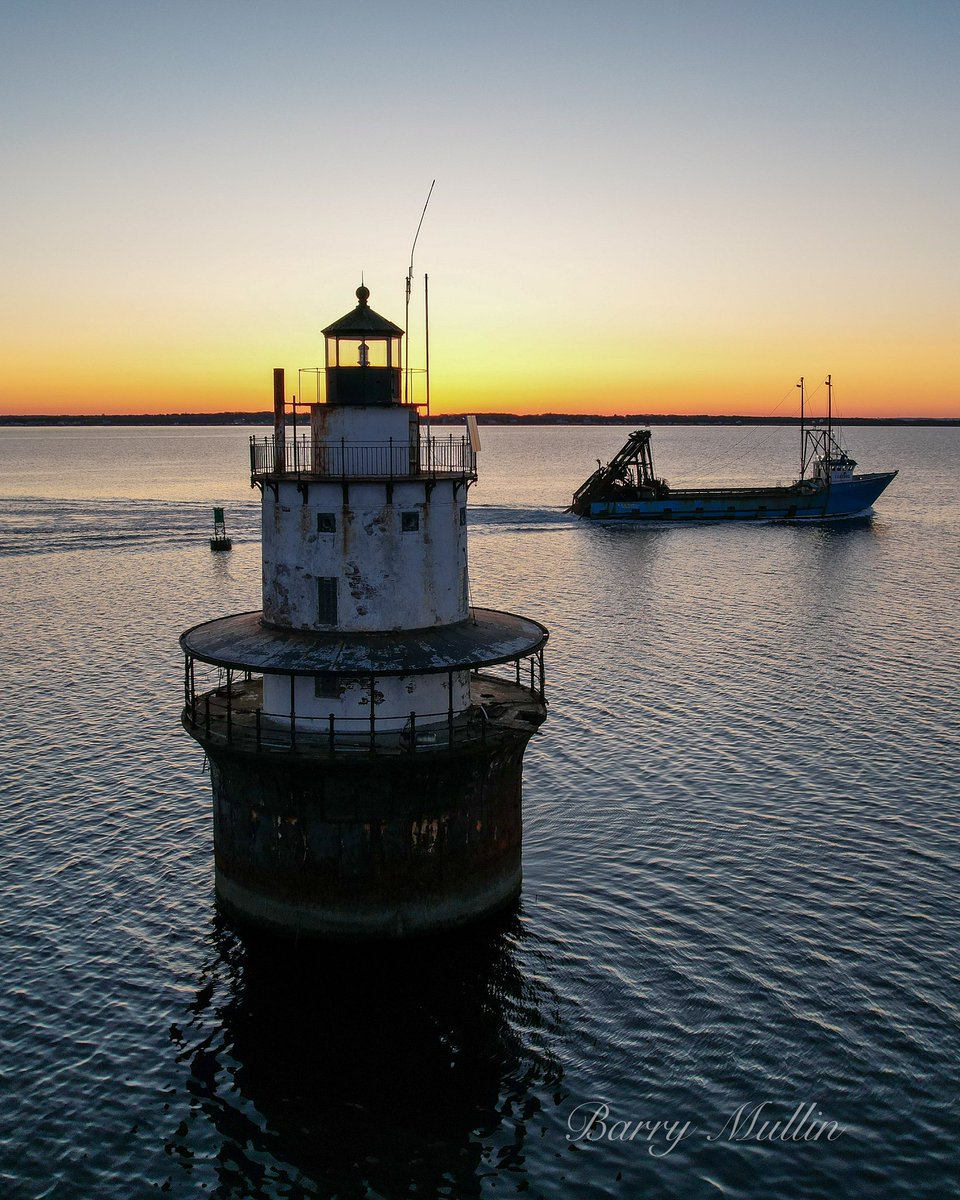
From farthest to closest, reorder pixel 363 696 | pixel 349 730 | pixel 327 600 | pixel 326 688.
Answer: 1. pixel 327 600
2. pixel 326 688
3. pixel 363 696
4. pixel 349 730

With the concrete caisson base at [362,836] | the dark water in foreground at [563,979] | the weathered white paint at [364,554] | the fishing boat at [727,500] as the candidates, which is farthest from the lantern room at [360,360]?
the fishing boat at [727,500]

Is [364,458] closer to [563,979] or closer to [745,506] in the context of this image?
[563,979]

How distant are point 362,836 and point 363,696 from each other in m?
2.97

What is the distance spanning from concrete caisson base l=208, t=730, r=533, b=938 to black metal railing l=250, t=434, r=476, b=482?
245 inches

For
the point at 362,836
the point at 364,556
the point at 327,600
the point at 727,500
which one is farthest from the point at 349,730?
the point at 727,500

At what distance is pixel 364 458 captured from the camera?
75.6 ft

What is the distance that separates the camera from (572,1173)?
17109 millimetres

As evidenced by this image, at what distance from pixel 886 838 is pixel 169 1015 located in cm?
1934

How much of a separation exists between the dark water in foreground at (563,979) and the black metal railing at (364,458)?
1037 cm

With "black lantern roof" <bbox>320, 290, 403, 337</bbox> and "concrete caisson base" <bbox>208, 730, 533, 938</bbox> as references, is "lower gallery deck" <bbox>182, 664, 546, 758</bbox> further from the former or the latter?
"black lantern roof" <bbox>320, 290, 403, 337</bbox>

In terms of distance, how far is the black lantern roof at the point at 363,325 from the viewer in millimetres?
23047

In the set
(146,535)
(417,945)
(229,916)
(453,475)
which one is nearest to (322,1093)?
(417,945)

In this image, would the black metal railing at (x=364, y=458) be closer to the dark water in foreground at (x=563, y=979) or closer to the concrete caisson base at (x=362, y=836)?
the concrete caisson base at (x=362, y=836)

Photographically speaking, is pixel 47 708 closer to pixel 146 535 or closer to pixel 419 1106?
A: pixel 419 1106
